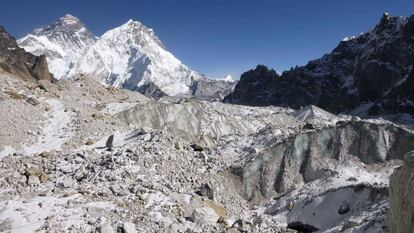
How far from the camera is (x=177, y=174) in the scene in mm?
27703

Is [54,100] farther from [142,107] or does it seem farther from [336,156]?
[336,156]

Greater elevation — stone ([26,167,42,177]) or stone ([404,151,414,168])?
stone ([26,167,42,177])

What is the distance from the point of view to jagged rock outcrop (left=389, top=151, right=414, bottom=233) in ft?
51.7

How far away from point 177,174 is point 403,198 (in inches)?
545

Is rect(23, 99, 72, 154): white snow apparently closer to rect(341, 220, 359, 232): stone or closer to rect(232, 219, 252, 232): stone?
rect(232, 219, 252, 232): stone

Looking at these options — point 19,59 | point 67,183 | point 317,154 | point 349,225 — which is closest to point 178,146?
point 67,183

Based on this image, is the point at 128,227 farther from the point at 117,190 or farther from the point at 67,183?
the point at 67,183

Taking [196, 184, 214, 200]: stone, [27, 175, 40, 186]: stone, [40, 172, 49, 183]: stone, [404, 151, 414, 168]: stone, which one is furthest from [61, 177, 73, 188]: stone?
[404, 151, 414, 168]: stone

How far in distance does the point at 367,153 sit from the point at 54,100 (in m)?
20.7

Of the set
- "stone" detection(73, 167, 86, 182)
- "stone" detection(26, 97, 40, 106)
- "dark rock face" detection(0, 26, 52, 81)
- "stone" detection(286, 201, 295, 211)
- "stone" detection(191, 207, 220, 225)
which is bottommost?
"stone" detection(191, 207, 220, 225)

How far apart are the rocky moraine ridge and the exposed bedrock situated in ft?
0.22

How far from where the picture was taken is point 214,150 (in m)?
35.6

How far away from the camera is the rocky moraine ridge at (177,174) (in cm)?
2158

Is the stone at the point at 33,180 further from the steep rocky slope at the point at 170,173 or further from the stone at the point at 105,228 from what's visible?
the stone at the point at 105,228
